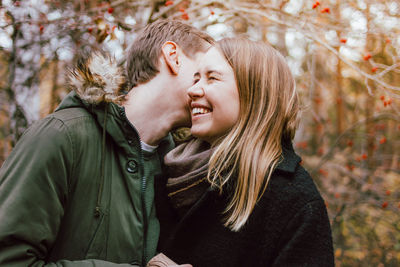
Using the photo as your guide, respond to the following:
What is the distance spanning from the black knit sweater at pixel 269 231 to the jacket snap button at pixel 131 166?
0.38 m

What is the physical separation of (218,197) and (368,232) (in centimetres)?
370

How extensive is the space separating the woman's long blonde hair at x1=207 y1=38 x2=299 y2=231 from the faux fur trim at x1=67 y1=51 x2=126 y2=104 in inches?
24.5

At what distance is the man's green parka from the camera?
146cm

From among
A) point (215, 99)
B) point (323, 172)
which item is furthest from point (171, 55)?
point (323, 172)

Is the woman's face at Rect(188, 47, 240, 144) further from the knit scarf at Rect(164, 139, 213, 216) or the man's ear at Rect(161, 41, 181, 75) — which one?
the man's ear at Rect(161, 41, 181, 75)

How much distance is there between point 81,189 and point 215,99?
837 millimetres

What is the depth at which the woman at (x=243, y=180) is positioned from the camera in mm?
1730

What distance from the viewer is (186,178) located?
1.96 meters

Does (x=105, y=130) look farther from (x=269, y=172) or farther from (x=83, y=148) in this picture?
(x=269, y=172)

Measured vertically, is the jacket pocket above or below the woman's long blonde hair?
below

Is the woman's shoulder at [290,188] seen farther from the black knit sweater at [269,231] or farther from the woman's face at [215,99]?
the woman's face at [215,99]

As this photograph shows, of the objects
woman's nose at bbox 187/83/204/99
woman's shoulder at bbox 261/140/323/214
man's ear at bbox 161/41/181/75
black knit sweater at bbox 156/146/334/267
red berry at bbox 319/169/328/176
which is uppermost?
man's ear at bbox 161/41/181/75

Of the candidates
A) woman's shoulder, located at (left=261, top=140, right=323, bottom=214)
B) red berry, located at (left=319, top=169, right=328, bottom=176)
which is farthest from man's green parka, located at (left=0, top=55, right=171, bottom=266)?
red berry, located at (left=319, top=169, right=328, bottom=176)

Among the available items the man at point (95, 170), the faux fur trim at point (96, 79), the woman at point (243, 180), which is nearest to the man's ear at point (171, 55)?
the man at point (95, 170)
